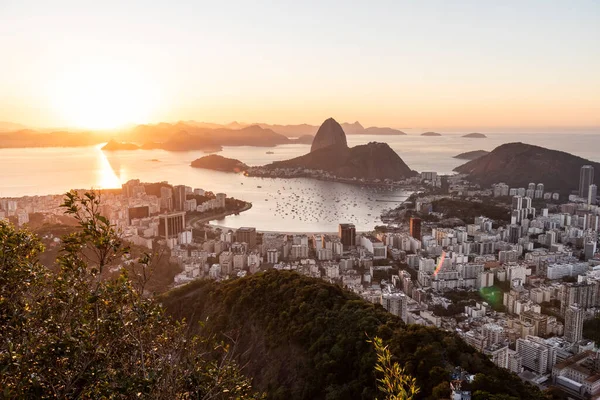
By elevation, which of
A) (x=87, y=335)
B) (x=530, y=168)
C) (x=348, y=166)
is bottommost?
(x=348, y=166)

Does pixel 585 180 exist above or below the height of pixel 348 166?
below

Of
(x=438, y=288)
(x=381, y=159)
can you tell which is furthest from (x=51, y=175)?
(x=438, y=288)

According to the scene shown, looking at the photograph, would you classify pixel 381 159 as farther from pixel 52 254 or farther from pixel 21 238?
pixel 21 238

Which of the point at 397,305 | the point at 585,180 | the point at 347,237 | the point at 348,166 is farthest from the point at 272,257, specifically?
the point at 348,166

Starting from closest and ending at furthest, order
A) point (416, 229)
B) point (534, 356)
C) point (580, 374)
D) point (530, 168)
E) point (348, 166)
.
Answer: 1. point (580, 374)
2. point (534, 356)
3. point (416, 229)
4. point (530, 168)
5. point (348, 166)

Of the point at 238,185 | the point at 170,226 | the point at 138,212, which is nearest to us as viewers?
the point at 170,226

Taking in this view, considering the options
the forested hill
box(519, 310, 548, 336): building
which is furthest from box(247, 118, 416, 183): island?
the forested hill

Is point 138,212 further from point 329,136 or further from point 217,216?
point 329,136
